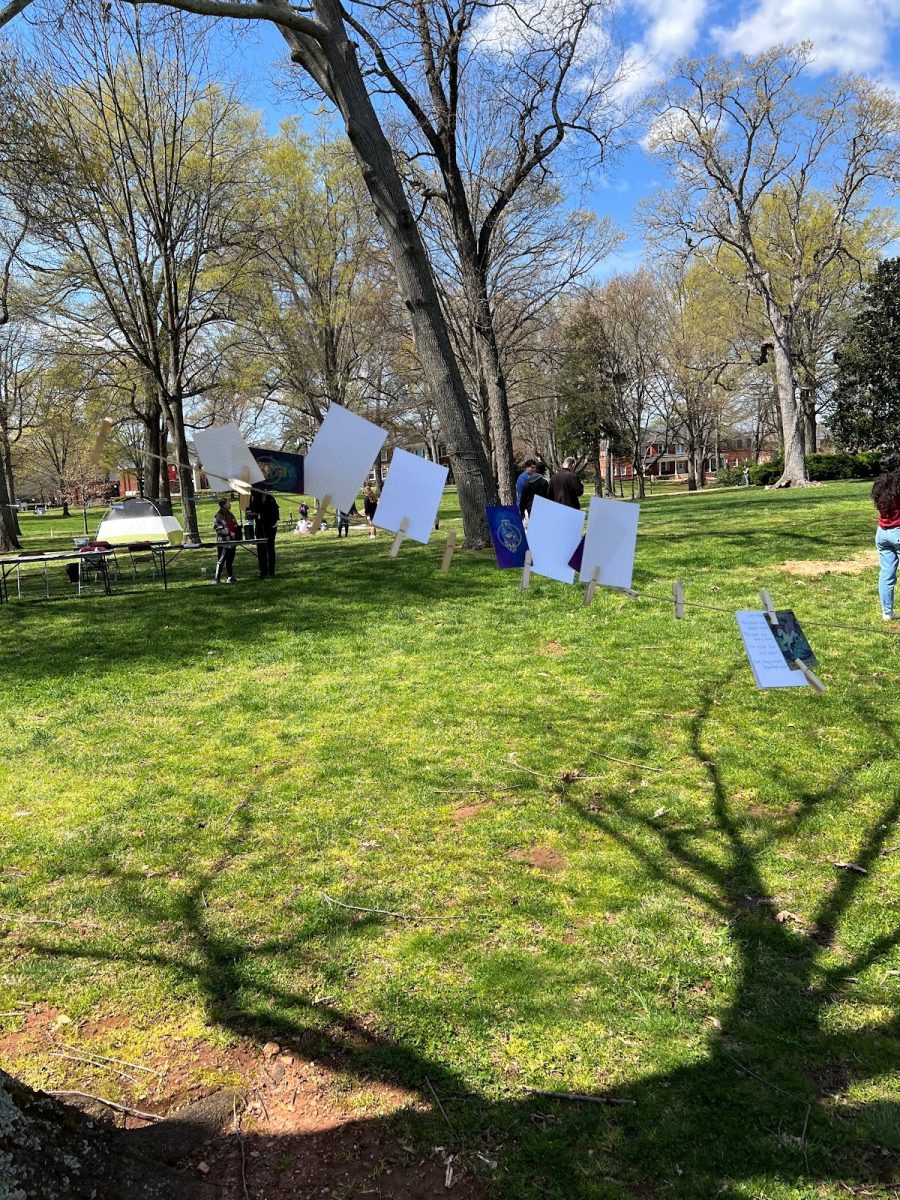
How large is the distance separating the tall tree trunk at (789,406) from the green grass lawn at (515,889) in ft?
68.5

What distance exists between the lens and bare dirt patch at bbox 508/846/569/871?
3.62 metres

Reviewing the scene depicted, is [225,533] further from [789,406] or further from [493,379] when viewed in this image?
[789,406]

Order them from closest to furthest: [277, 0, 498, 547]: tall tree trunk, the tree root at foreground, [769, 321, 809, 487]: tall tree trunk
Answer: the tree root at foreground, [277, 0, 498, 547]: tall tree trunk, [769, 321, 809, 487]: tall tree trunk

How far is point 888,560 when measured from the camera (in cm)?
731

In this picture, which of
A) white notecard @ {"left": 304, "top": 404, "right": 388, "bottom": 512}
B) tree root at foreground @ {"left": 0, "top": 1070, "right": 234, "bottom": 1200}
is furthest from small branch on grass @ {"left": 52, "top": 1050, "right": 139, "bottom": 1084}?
white notecard @ {"left": 304, "top": 404, "right": 388, "bottom": 512}

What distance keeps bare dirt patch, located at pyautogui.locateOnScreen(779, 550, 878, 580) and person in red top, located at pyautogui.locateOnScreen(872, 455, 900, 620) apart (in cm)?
215

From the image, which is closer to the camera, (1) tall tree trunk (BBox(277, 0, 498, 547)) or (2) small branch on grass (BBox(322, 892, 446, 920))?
(2) small branch on grass (BBox(322, 892, 446, 920))

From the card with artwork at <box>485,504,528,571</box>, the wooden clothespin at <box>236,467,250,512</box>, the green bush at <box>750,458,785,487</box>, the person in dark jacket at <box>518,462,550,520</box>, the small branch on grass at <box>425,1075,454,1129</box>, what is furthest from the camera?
the green bush at <box>750,458,785,487</box>

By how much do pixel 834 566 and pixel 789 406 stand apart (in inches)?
686

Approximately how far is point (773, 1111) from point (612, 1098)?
0.49 meters

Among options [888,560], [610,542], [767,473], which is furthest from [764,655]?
[767,473]

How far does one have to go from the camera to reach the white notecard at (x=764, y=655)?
10.9 feet

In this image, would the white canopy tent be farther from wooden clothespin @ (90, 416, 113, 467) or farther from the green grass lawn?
wooden clothespin @ (90, 416, 113, 467)

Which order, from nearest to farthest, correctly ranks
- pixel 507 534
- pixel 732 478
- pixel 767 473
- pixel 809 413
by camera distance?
pixel 507 534, pixel 767 473, pixel 809 413, pixel 732 478
